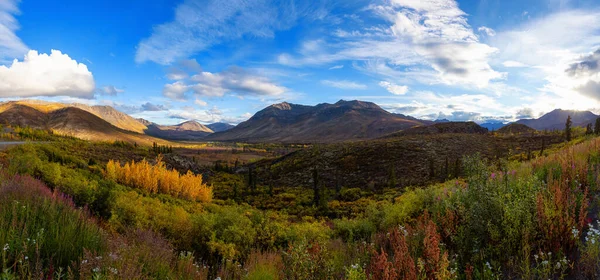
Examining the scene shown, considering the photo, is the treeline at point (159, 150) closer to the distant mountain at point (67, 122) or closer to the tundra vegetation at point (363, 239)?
the tundra vegetation at point (363, 239)

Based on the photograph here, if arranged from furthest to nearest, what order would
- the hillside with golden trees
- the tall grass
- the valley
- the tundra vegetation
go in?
the hillside with golden trees → the valley → the tall grass → the tundra vegetation

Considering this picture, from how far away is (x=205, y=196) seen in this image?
22312 millimetres

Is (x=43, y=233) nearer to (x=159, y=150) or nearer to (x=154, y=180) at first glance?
(x=154, y=180)

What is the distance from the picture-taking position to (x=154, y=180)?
19938 mm

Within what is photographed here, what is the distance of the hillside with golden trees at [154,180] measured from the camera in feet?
64.3

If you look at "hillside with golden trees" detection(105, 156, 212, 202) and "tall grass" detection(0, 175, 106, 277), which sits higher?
"tall grass" detection(0, 175, 106, 277)

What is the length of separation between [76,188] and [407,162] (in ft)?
118

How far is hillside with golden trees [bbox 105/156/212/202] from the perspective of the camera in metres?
19.6

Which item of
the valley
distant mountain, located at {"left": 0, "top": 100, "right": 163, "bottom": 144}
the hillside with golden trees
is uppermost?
distant mountain, located at {"left": 0, "top": 100, "right": 163, "bottom": 144}

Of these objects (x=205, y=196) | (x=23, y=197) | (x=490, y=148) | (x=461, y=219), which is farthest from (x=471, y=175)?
(x=490, y=148)

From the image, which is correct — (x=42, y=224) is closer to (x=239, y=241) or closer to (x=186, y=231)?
(x=186, y=231)

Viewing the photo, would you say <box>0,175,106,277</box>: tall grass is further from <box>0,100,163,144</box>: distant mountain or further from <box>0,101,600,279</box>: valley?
<box>0,100,163,144</box>: distant mountain

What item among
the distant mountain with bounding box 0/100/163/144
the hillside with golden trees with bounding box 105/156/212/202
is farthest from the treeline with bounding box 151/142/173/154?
the distant mountain with bounding box 0/100/163/144

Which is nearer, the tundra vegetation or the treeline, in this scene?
the tundra vegetation
